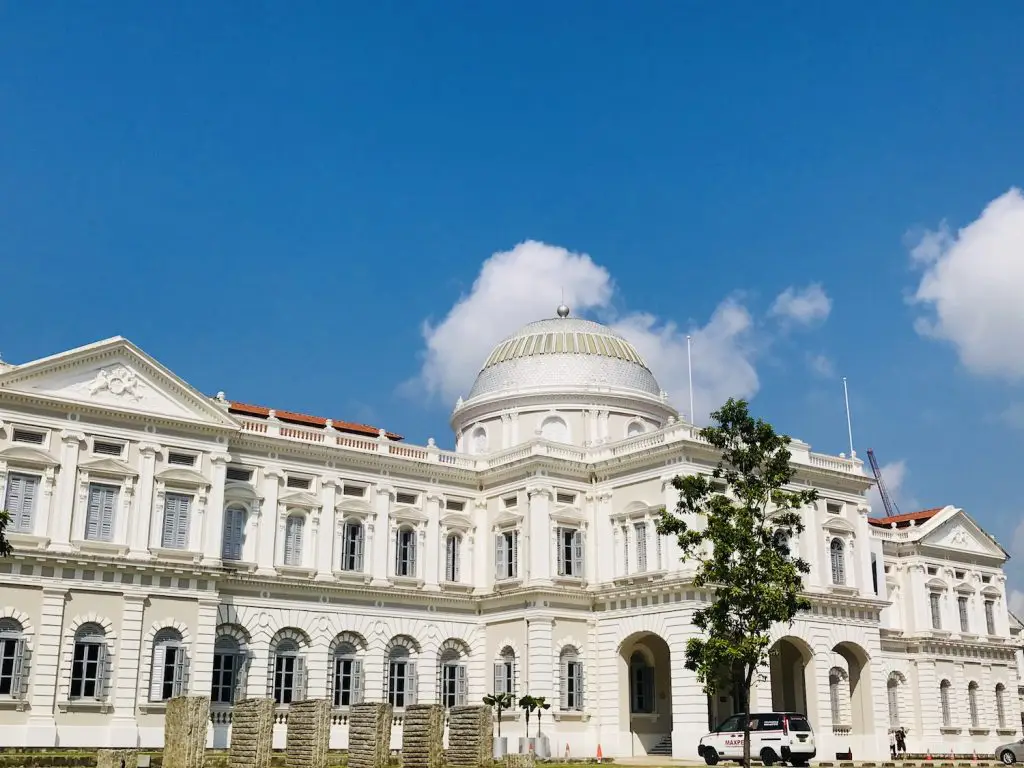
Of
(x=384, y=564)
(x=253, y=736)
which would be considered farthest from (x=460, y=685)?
(x=253, y=736)

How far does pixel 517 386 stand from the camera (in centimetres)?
6025

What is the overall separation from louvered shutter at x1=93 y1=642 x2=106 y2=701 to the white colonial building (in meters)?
0.08

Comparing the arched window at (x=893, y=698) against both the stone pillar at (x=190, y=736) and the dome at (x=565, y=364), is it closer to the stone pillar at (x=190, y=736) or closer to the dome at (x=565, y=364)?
the dome at (x=565, y=364)

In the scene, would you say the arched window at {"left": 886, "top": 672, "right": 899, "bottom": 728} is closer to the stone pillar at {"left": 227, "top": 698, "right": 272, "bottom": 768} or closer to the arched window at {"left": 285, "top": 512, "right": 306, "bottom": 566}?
the arched window at {"left": 285, "top": 512, "right": 306, "bottom": 566}

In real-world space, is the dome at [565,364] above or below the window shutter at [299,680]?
above

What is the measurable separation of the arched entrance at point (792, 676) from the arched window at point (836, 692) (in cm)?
134

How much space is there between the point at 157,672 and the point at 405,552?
1307 centimetres

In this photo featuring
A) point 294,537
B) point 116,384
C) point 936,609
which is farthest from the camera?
point 936,609

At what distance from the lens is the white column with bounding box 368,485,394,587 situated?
51656 mm

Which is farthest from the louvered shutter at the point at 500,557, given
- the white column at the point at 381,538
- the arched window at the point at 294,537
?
the arched window at the point at 294,537

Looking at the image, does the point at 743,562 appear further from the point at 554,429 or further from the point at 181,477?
the point at 554,429

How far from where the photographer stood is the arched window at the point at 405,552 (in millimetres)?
52656

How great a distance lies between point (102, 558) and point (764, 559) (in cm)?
2370

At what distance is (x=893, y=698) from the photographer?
64.5m
